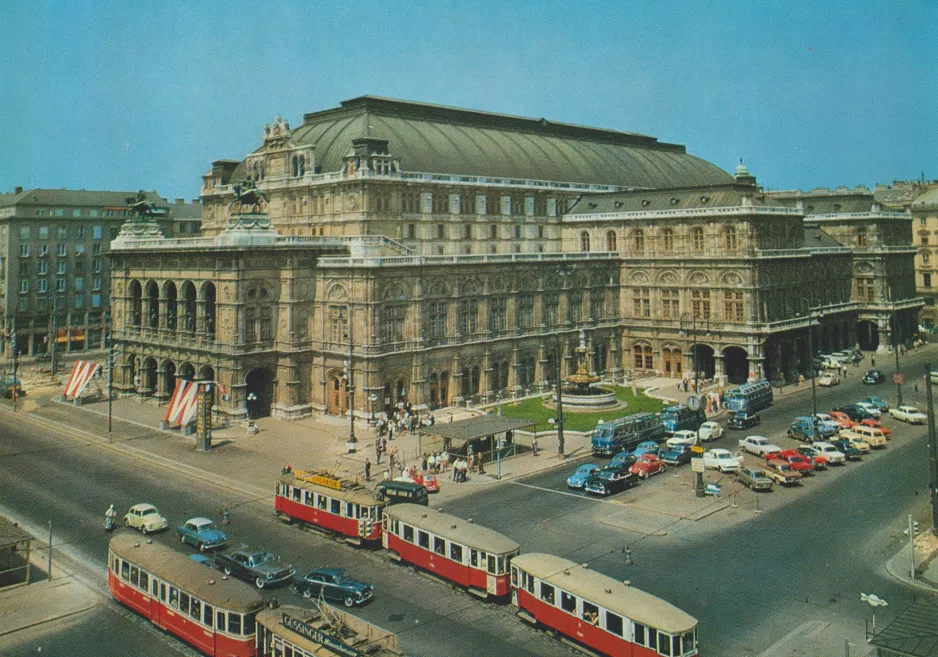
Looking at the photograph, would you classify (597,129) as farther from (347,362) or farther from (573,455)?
(573,455)

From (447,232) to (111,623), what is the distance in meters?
66.8

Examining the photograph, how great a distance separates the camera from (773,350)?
3580 inches

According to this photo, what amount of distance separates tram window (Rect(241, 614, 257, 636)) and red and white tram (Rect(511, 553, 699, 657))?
10.6 metres

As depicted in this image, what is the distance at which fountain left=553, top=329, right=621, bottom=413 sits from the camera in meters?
78.2

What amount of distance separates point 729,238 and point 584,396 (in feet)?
92.2

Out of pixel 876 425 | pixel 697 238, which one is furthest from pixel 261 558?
pixel 697 238

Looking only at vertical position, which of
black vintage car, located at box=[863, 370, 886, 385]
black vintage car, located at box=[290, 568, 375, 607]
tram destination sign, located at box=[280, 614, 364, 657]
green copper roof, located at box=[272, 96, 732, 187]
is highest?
green copper roof, located at box=[272, 96, 732, 187]

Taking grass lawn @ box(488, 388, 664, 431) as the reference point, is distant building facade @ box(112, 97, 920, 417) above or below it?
above

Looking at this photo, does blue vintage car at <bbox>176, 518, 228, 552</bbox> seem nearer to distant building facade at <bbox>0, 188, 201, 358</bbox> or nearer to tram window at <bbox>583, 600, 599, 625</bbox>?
tram window at <bbox>583, 600, 599, 625</bbox>

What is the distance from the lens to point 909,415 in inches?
2763

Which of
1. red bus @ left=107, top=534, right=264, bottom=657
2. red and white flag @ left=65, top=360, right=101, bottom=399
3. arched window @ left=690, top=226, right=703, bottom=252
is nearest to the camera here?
red bus @ left=107, top=534, right=264, bottom=657

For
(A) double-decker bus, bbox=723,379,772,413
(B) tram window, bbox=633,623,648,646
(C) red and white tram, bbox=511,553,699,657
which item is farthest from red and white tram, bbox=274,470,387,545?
(A) double-decker bus, bbox=723,379,772,413

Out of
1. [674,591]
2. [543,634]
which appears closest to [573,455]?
[674,591]

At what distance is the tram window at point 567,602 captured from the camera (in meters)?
29.9
